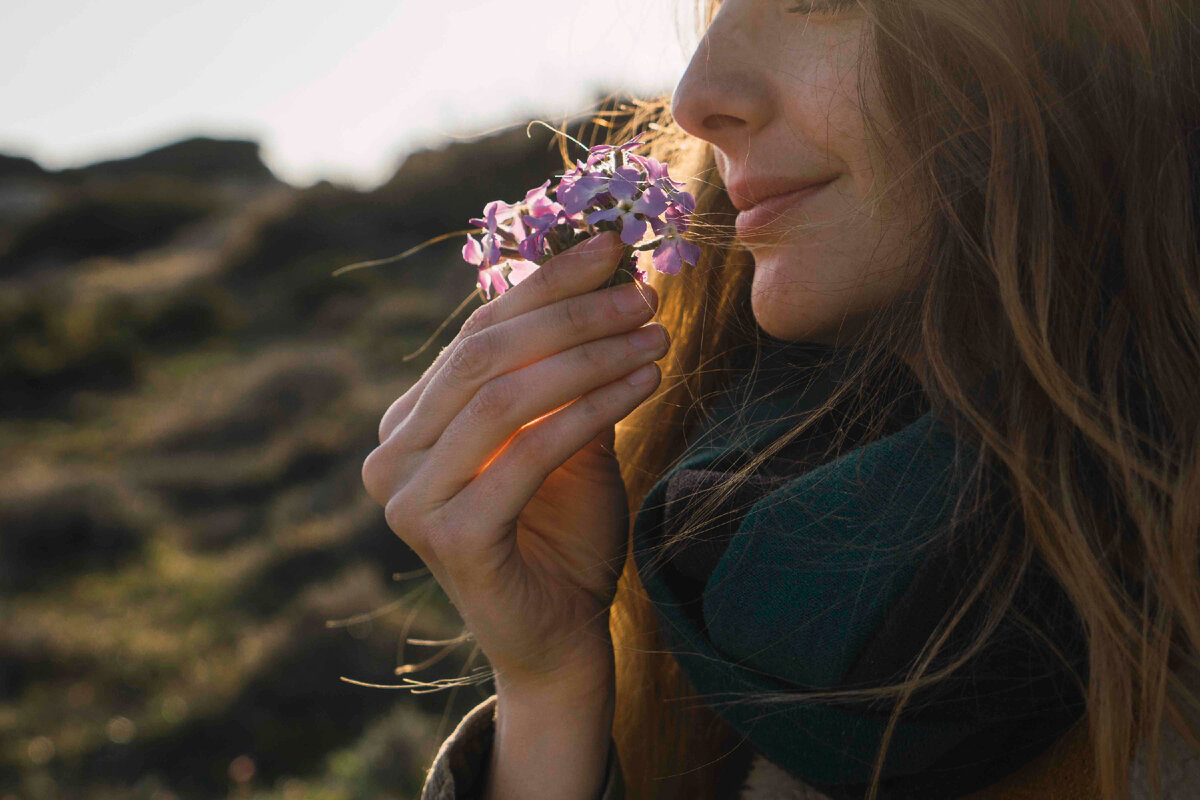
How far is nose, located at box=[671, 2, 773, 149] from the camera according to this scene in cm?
141

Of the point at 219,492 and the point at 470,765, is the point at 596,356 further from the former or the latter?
the point at 219,492

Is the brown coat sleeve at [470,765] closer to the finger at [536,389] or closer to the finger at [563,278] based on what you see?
the finger at [536,389]

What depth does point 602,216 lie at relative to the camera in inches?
48.3

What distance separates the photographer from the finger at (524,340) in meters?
1.31

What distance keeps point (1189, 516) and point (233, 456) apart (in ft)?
35.4

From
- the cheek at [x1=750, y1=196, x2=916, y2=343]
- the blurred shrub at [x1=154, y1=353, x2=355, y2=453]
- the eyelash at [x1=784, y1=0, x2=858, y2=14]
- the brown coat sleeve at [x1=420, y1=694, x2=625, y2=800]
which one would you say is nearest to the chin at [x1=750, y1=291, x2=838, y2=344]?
the cheek at [x1=750, y1=196, x2=916, y2=343]

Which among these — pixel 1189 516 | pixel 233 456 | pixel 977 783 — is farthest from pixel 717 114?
pixel 233 456

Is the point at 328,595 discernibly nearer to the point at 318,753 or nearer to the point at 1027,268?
the point at 318,753

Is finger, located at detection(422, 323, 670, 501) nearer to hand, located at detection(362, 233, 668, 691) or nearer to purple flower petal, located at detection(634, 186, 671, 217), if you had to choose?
hand, located at detection(362, 233, 668, 691)

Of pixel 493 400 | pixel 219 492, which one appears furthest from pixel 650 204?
pixel 219 492

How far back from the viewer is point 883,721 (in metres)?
1.29

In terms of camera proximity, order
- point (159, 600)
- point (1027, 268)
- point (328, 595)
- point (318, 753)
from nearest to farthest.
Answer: point (1027, 268)
point (318, 753)
point (328, 595)
point (159, 600)

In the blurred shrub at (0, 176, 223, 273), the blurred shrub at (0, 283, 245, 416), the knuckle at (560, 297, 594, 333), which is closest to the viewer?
the knuckle at (560, 297, 594, 333)

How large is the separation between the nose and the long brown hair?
209mm
